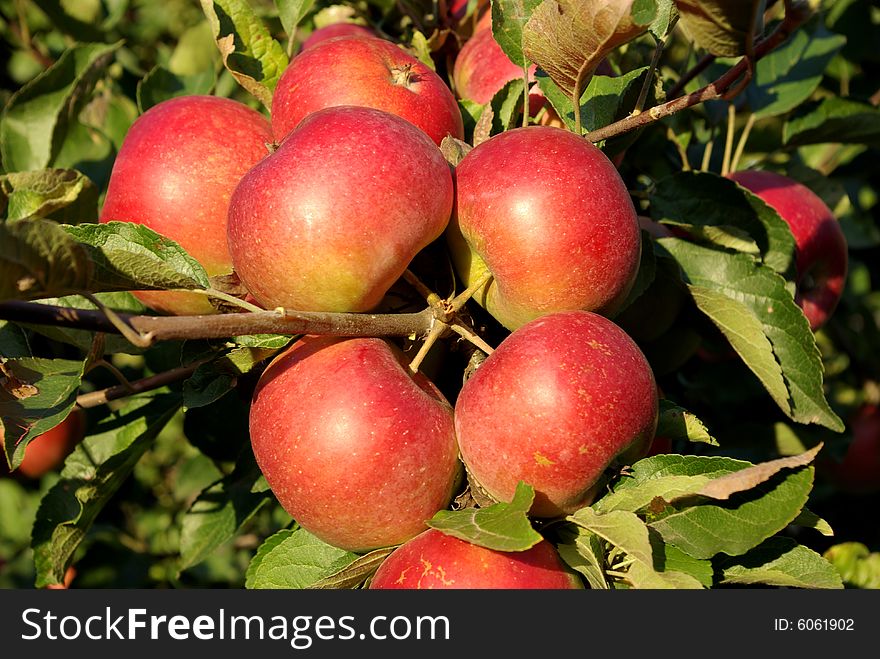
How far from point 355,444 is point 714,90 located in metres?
0.65

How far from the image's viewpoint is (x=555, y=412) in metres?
1.02

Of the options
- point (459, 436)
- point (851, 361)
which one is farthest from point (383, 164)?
point (851, 361)

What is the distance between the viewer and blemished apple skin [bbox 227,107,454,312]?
1.04m

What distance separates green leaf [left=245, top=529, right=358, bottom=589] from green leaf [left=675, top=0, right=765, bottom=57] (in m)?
0.88

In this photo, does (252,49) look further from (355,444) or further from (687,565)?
(687,565)

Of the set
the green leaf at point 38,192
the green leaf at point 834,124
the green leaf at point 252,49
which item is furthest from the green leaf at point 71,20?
the green leaf at point 834,124

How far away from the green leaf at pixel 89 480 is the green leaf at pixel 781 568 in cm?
108

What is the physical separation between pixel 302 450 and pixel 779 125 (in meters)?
1.94

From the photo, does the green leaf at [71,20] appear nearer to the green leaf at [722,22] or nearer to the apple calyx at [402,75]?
the apple calyx at [402,75]

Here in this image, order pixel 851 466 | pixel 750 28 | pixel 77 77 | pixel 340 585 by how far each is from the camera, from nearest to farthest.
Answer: pixel 750 28 → pixel 340 585 → pixel 77 77 → pixel 851 466

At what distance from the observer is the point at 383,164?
106 cm

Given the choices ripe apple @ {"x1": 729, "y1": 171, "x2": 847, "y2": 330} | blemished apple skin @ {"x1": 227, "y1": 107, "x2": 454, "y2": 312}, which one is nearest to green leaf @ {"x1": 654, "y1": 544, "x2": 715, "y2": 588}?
blemished apple skin @ {"x1": 227, "y1": 107, "x2": 454, "y2": 312}

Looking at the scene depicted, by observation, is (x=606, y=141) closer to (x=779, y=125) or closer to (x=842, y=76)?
(x=779, y=125)

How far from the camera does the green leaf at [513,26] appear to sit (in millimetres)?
1311
